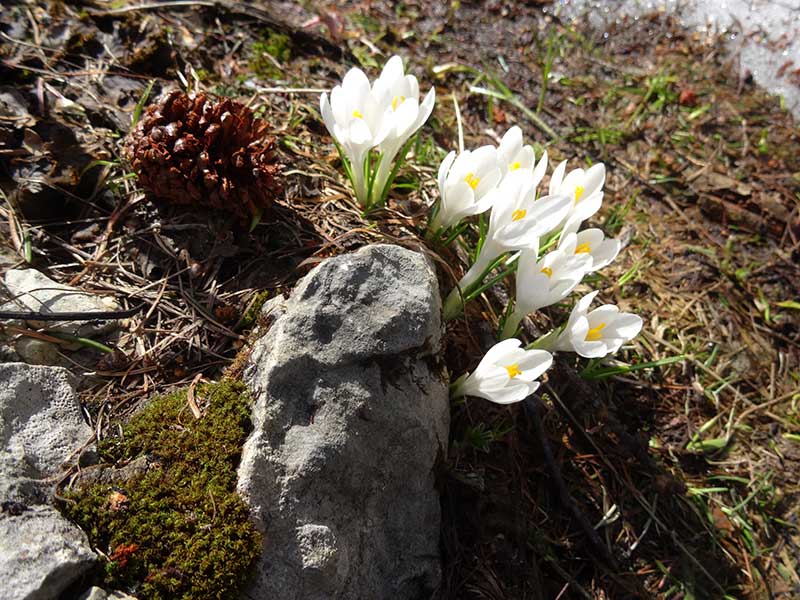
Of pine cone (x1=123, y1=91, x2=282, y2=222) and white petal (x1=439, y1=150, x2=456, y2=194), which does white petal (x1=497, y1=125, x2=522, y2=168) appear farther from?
pine cone (x1=123, y1=91, x2=282, y2=222)

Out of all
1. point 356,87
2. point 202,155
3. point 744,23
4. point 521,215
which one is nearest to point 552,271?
point 521,215

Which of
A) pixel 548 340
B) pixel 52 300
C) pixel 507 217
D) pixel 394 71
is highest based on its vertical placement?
pixel 394 71

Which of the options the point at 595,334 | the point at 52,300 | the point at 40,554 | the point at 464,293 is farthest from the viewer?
the point at 464,293

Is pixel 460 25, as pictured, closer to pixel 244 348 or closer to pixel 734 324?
pixel 734 324

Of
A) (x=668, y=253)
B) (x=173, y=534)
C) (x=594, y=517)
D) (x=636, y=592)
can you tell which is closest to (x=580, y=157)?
(x=668, y=253)

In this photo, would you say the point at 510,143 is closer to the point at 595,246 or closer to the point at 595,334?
the point at 595,246

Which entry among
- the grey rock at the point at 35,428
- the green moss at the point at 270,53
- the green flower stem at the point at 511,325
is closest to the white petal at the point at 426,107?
the green flower stem at the point at 511,325

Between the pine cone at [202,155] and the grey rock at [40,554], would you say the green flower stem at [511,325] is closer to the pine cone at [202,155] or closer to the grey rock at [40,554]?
the pine cone at [202,155]
